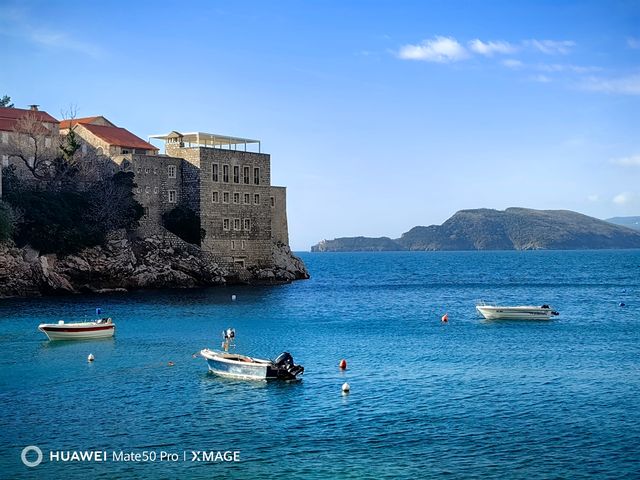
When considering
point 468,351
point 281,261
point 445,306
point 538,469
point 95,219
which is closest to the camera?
point 538,469

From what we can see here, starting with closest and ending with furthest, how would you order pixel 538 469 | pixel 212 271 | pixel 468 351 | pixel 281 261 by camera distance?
pixel 538 469 → pixel 468 351 → pixel 212 271 → pixel 281 261

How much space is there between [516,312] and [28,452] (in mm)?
38747

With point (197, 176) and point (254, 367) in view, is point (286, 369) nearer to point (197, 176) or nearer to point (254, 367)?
point (254, 367)

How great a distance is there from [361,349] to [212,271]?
40.5m

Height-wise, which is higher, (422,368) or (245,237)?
(245,237)

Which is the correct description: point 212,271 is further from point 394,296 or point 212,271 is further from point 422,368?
point 422,368

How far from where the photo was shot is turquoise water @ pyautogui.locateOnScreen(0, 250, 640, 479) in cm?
2241

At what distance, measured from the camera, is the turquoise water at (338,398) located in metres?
22.4

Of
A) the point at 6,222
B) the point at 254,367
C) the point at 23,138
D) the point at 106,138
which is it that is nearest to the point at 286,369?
the point at 254,367

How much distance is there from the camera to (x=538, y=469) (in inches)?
856

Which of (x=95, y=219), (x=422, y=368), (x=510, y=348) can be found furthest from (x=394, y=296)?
(x=422, y=368)

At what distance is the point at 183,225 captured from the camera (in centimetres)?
7962

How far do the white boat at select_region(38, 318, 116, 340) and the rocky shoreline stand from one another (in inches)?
923

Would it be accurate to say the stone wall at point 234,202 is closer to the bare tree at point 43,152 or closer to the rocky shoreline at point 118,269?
the rocky shoreline at point 118,269
